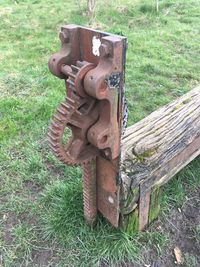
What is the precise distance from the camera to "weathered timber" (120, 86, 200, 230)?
2115mm

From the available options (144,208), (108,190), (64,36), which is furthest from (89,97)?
(144,208)

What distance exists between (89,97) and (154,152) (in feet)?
2.68

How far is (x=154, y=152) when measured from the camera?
225cm

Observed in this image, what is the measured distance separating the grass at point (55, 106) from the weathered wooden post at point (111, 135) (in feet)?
0.62

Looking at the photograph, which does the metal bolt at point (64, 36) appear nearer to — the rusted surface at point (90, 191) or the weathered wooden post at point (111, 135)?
the weathered wooden post at point (111, 135)

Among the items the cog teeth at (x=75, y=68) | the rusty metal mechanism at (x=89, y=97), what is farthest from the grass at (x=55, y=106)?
the cog teeth at (x=75, y=68)

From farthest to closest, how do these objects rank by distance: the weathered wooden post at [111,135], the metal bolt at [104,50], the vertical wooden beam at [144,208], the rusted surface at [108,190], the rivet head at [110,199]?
→ 1. the vertical wooden beam at [144,208]
2. the rivet head at [110,199]
3. the rusted surface at [108,190]
4. the weathered wooden post at [111,135]
5. the metal bolt at [104,50]

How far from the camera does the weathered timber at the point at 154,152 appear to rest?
6.94ft

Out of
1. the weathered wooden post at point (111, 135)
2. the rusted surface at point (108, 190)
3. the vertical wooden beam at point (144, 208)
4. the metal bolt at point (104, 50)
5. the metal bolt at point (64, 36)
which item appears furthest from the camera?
the vertical wooden beam at point (144, 208)

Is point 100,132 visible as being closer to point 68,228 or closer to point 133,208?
point 133,208

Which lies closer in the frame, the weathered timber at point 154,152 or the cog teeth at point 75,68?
the cog teeth at point 75,68

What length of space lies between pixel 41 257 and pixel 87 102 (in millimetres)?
1211

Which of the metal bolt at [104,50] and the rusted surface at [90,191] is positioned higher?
the metal bolt at [104,50]

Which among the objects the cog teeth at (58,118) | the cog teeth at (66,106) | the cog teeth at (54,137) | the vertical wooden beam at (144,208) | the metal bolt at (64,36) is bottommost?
the vertical wooden beam at (144,208)
